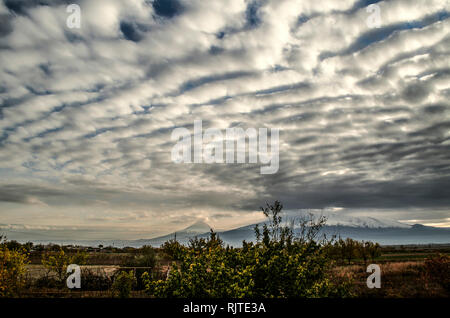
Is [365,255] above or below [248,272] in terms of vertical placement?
below

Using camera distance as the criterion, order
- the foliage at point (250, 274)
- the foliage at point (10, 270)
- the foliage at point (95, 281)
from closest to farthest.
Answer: the foliage at point (250, 274) < the foliage at point (10, 270) < the foliage at point (95, 281)

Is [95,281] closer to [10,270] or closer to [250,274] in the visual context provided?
[10,270]

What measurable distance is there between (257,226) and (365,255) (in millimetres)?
51124

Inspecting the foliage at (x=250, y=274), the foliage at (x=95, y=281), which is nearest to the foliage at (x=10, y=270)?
the foliage at (x=95, y=281)

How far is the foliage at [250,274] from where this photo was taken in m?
7.09

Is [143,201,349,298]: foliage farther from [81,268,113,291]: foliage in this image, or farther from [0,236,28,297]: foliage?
[81,268,113,291]: foliage

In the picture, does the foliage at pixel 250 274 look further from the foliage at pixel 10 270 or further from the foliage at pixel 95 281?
the foliage at pixel 95 281

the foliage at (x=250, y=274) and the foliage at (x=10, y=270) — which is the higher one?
the foliage at (x=250, y=274)

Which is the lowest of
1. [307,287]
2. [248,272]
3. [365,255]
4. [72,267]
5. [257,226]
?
[365,255]

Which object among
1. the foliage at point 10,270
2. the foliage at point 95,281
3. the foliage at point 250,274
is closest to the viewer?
the foliage at point 250,274
